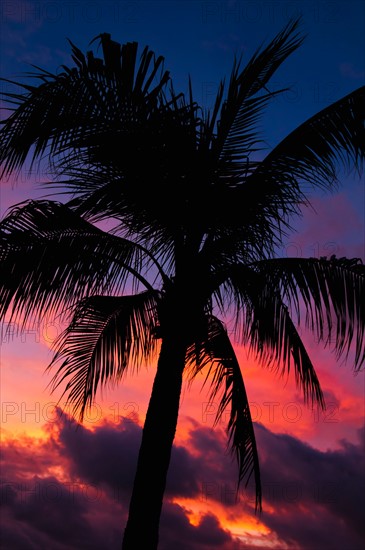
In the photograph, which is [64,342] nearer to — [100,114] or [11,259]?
[11,259]

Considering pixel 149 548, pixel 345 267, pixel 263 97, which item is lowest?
pixel 149 548

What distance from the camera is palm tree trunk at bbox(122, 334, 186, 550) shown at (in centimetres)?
585

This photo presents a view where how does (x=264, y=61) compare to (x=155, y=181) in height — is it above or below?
above

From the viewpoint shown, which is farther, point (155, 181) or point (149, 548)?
point (155, 181)

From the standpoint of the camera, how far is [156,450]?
238 inches

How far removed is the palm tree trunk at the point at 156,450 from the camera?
585cm

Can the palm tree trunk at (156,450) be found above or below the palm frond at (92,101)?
below

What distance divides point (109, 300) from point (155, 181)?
2.67 metres

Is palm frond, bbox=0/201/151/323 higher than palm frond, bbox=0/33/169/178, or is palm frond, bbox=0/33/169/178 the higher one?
palm frond, bbox=0/33/169/178

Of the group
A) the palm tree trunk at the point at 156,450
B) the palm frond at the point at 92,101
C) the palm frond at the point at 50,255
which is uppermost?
the palm frond at the point at 92,101

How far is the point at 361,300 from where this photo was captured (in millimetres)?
6168

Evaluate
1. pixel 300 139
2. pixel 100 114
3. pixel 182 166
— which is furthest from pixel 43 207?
pixel 300 139

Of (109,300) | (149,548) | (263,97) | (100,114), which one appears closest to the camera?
(149,548)

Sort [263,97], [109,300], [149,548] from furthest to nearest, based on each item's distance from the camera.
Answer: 1. [109,300]
2. [263,97]
3. [149,548]
